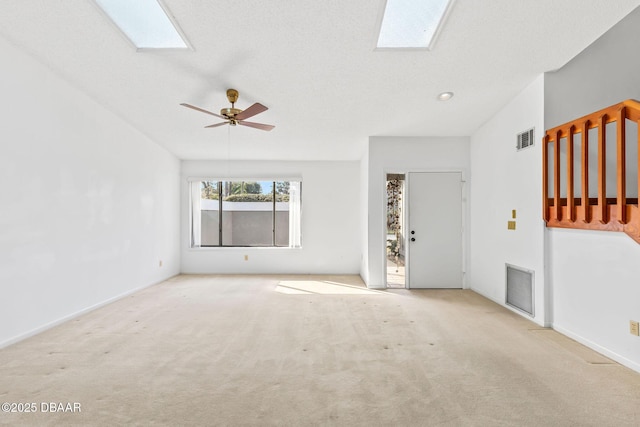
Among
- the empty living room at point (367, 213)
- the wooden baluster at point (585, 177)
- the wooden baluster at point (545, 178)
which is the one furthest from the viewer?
the wooden baluster at point (545, 178)

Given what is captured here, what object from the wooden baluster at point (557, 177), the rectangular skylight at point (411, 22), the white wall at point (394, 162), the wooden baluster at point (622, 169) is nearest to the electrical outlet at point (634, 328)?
the wooden baluster at point (622, 169)

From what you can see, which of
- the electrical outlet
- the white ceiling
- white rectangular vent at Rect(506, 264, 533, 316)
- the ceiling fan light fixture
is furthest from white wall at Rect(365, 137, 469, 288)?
the electrical outlet

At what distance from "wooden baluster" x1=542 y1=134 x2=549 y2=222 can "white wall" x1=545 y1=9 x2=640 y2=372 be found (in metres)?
0.20

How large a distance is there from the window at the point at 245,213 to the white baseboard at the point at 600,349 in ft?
15.9

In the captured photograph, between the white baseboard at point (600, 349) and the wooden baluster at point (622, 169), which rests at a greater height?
the wooden baluster at point (622, 169)

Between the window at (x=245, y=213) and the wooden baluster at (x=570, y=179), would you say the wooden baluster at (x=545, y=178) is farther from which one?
the window at (x=245, y=213)

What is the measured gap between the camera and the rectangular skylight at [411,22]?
2.58 metres

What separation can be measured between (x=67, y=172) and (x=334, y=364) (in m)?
3.55

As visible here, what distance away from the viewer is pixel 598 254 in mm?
2941

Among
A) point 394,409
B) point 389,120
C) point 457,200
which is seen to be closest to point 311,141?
point 389,120

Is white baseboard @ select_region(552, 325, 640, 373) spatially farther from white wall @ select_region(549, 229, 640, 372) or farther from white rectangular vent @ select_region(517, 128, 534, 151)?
white rectangular vent @ select_region(517, 128, 534, 151)

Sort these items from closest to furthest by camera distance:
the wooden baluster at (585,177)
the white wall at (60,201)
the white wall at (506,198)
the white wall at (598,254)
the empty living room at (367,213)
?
the empty living room at (367,213)
the white wall at (598,254)
the wooden baluster at (585,177)
the white wall at (60,201)
the white wall at (506,198)

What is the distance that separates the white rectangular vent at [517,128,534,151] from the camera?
12.7 ft

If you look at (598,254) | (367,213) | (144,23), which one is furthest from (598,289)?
(144,23)
